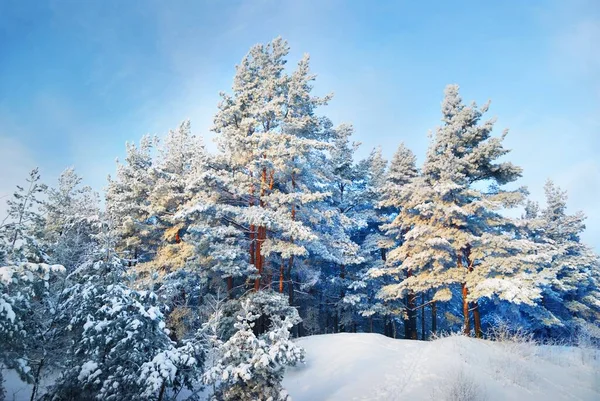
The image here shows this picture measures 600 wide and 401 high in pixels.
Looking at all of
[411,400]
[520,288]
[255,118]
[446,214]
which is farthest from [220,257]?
[520,288]

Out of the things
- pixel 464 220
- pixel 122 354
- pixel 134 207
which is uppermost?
pixel 134 207

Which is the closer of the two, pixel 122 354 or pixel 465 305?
pixel 122 354

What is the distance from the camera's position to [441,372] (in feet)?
30.9

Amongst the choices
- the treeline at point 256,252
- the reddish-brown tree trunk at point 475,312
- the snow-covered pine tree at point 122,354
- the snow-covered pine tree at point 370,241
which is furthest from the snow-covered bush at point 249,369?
the snow-covered pine tree at point 370,241

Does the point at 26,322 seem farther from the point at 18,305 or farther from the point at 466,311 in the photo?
the point at 466,311

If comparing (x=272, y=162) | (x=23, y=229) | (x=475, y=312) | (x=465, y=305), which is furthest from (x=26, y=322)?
(x=475, y=312)

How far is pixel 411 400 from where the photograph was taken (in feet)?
25.3

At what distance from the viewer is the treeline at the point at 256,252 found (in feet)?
24.5

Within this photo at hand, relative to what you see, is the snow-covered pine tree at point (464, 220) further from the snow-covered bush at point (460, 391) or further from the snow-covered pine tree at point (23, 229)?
the snow-covered pine tree at point (23, 229)

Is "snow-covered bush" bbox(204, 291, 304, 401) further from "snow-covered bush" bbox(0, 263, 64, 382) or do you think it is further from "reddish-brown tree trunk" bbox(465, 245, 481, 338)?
"reddish-brown tree trunk" bbox(465, 245, 481, 338)

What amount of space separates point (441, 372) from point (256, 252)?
9520mm

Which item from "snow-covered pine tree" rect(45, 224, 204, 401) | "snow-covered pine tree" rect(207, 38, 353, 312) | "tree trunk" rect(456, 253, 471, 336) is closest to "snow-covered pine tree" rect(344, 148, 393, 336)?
"snow-covered pine tree" rect(207, 38, 353, 312)

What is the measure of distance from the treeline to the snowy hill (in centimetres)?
208

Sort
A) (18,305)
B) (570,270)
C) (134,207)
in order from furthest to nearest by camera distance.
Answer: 1. (570,270)
2. (134,207)
3. (18,305)
